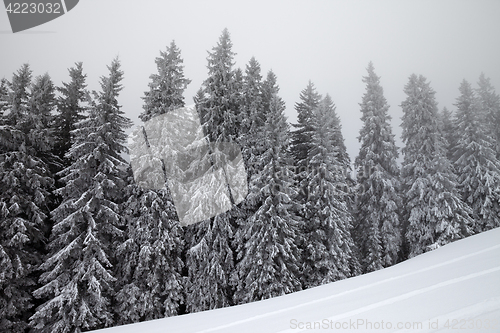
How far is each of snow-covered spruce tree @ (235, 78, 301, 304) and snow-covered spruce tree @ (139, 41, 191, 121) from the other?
5450mm

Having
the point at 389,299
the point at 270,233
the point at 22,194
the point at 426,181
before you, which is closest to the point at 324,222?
the point at 270,233

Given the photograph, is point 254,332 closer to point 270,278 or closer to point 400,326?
point 400,326

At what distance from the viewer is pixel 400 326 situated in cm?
317

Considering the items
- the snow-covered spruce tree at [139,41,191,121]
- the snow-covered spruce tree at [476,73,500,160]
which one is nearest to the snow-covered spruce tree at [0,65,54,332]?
the snow-covered spruce tree at [139,41,191,121]

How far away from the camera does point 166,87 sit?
15617 millimetres

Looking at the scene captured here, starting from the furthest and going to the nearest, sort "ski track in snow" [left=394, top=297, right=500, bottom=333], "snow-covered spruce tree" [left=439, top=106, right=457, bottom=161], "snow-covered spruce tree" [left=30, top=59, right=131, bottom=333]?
"snow-covered spruce tree" [left=439, top=106, right=457, bottom=161]
"snow-covered spruce tree" [left=30, top=59, right=131, bottom=333]
"ski track in snow" [left=394, top=297, right=500, bottom=333]

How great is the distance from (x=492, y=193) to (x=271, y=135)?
1559 centimetres

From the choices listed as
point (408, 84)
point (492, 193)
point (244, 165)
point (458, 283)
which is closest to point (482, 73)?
point (408, 84)

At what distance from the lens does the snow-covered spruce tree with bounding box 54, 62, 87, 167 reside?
1669 centimetres

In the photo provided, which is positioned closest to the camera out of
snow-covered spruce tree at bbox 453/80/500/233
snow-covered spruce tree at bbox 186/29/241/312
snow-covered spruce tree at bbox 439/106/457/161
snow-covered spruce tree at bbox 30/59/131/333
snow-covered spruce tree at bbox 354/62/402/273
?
snow-covered spruce tree at bbox 30/59/131/333

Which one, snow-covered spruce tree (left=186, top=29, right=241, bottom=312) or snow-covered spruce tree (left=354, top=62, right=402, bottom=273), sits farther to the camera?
snow-covered spruce tree (left=354, top=62, right=402, bottom=273)

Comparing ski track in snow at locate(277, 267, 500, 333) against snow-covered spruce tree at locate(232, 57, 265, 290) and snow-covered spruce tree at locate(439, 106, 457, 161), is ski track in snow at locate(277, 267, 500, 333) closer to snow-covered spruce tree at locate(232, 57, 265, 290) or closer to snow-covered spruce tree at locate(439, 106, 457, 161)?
snow-covered spruce tree at locate(232, 57, 265, 290)

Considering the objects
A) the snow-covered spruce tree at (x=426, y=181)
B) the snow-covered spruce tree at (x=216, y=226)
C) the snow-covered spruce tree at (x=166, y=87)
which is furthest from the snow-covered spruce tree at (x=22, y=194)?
the snow-covered spruce tree at (x=426, y=181)

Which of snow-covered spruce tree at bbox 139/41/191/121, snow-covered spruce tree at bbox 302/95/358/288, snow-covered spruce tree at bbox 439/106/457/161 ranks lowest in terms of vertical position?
snow-covered spruce tree at bbox 302/95/358/288
